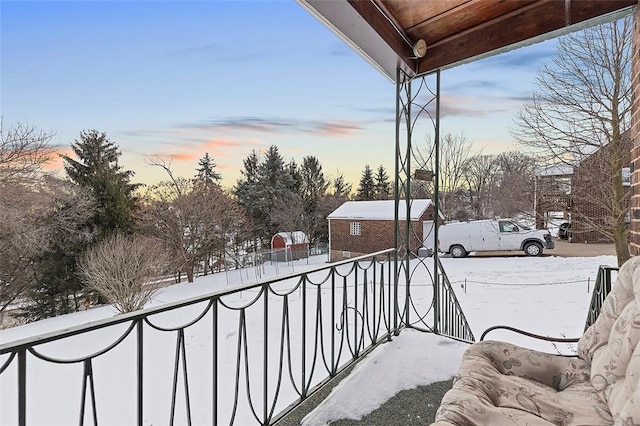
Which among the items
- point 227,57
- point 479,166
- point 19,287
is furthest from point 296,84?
point 19,287

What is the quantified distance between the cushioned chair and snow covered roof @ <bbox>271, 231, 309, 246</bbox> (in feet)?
43.1

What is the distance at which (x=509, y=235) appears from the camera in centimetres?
1002

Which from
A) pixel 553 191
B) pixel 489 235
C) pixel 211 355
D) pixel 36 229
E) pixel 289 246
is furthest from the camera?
pixel 289 246

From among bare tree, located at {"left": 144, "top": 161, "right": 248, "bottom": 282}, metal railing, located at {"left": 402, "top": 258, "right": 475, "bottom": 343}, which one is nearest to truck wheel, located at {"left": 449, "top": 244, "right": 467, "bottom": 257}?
metal railing, located at {"left": 402, "top": 258, "right": 475, "bottom": 343}

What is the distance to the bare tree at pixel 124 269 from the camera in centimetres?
858

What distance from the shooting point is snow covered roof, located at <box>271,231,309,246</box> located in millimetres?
14555

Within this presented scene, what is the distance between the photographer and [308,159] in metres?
18.1

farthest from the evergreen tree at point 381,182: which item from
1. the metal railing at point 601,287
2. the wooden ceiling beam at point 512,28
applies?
the metal railing at point 601,287

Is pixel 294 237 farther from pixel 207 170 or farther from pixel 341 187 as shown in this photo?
pixel 207 170

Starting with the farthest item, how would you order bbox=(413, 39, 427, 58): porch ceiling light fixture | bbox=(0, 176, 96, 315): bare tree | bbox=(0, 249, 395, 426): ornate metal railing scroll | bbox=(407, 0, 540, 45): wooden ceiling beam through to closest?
bbox=(0, 176, 96, 315): bare tree < bbox=(413, 39, 427, 58): porch ceiling light fixture < bbox=(407, 0, 540, 45): wooden ceiling beam < bbox=(0, 249, 395, 426): ornate metal railing scroll

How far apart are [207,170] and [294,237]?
16.0 feet

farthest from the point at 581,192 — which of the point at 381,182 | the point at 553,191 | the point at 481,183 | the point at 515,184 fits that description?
the point at 381,182

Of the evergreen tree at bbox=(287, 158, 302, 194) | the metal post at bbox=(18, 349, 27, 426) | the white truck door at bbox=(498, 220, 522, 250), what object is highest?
the evergreen tree at bbox=(287, 158, 302, 194)

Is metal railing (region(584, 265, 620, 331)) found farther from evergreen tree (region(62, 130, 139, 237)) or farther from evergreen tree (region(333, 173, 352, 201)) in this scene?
evergreen tree (region(333, 173, 352, 201))
